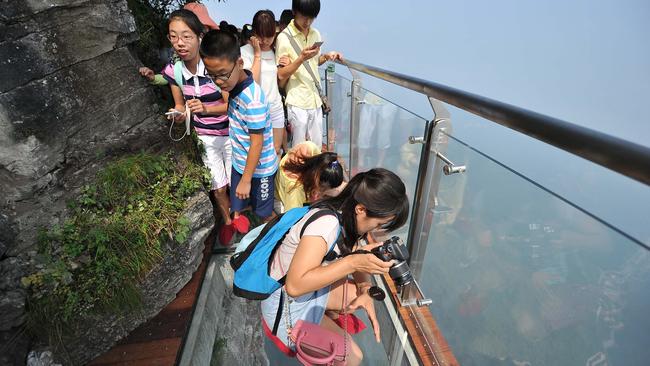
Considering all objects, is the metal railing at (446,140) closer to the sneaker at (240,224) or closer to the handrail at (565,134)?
the handrail at (565,134)

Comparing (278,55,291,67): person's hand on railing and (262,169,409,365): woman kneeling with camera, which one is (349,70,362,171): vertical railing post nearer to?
(278,55,291,67): person's hand on railing

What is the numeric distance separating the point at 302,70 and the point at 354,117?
0.74m

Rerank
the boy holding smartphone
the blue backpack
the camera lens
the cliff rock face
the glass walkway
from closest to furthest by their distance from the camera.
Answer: the glass walkway, the camera lens, the blue backpack, the cliff rock face, the boy holding smartphone

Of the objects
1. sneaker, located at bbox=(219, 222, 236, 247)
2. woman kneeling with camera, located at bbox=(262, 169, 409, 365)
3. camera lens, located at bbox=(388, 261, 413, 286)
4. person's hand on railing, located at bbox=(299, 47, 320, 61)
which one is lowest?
sneaker, located at bbox=(219, 222, 236, 247)

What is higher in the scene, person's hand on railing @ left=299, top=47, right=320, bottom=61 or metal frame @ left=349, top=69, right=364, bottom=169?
person's hand on railing @ left=299, top=47, right=320, bottom=61

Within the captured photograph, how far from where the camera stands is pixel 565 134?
0.94 meters

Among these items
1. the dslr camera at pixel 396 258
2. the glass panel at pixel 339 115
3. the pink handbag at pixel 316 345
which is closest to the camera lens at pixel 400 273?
the dslr camera at pixel 396 258

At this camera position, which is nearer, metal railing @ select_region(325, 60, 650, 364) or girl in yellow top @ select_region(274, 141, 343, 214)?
metal railing @ select_region(325, 60, 650, 364)

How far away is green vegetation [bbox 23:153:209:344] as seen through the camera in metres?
1.94

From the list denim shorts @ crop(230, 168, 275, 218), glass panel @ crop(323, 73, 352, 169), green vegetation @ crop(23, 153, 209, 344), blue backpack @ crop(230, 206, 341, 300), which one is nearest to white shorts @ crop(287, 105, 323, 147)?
glass panel @ crop(323, 73, 352, 169)

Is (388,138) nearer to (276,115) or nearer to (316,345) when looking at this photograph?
(276,115)

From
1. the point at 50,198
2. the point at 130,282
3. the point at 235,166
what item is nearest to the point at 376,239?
the point at 235,166

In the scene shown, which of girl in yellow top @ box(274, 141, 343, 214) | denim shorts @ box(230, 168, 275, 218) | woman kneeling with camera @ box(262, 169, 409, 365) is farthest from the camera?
denim shorts @ box(230, 168, 275, 218)

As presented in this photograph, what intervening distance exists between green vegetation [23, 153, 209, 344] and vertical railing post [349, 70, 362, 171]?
1834 mm
